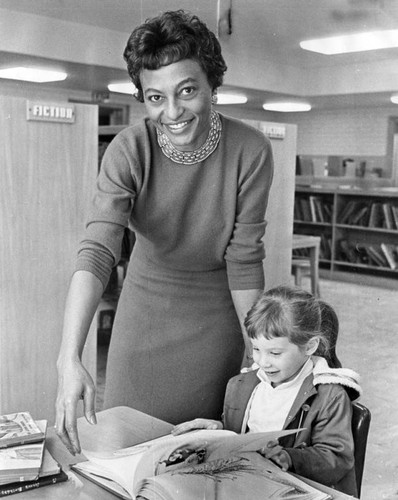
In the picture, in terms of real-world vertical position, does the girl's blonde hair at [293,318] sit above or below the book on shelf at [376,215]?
below

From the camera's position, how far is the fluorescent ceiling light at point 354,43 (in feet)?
4.99

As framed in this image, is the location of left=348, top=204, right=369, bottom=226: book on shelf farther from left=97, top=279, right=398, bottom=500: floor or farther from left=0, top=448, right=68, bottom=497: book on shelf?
left=0, top=448, right=68, bottom=497: book on shelf

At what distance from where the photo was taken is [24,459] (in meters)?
1.01

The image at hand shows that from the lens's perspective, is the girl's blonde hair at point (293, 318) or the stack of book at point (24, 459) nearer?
the stack of book at point (24, 459)

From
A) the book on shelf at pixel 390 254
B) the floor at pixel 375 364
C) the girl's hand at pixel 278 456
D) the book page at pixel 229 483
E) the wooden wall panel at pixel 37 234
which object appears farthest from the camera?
the wooden wall panel at pixel 37 234

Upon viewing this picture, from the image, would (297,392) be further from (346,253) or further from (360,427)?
(346,253)

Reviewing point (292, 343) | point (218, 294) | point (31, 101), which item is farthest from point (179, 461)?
point (31, 101)

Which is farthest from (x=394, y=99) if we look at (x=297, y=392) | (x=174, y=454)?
(x=174, y=454)

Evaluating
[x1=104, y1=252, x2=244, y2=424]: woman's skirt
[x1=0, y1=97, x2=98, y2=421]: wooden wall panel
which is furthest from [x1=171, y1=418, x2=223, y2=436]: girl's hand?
[x1=0, y1=97, x2=98, y2=421]: wooden wall panel

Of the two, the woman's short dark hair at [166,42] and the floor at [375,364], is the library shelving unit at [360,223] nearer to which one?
the floor at [375,364]

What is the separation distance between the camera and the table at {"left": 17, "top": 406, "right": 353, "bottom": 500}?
0.95m

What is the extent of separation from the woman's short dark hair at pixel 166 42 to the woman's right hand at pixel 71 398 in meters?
0.54

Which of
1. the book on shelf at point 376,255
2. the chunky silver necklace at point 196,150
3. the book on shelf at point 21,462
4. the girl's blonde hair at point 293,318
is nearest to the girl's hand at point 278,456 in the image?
the girl's blonde hair at point 293,318

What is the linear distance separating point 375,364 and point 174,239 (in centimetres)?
205
